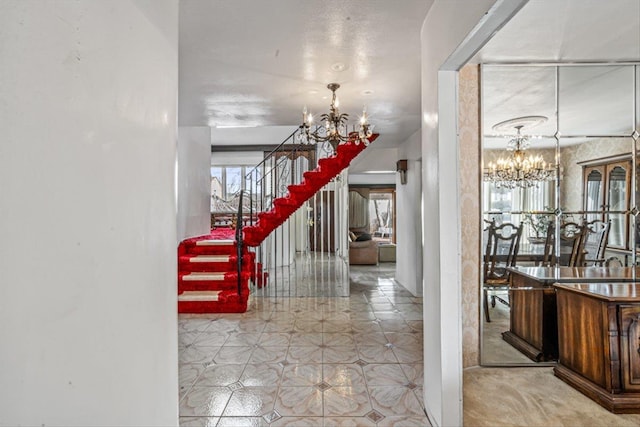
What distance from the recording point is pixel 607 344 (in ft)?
6.88

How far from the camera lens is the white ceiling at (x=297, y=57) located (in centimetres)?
204

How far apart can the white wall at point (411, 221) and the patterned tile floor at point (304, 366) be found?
0.83m

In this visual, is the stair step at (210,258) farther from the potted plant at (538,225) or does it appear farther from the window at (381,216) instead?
the window at (381,216)

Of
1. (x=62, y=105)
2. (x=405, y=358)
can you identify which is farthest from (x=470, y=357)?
(x=62, y=105)

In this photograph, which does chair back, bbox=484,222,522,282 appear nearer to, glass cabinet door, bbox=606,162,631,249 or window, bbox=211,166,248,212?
glass cabinet door, bbox=606,162,631,249

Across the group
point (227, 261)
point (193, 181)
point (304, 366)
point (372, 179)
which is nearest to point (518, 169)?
point (304, 366)

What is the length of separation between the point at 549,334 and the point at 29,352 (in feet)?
10.7

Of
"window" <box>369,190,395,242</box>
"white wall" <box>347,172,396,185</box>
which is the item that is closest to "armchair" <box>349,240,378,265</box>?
"white wall" <box>347,172,396,185</box>

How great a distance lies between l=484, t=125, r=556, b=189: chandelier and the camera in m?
2.74

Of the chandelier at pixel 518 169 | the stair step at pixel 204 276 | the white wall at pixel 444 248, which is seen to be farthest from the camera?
the stair step at pixel 204 276

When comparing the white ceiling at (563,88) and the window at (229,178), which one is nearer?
the white ceiling at (563,88)

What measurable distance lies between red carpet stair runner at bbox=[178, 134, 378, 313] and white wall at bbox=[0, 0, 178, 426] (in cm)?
320

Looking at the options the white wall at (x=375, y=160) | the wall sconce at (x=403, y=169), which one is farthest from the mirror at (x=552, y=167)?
the white wall at (x=375, y=160)

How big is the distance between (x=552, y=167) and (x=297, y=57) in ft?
7.90
